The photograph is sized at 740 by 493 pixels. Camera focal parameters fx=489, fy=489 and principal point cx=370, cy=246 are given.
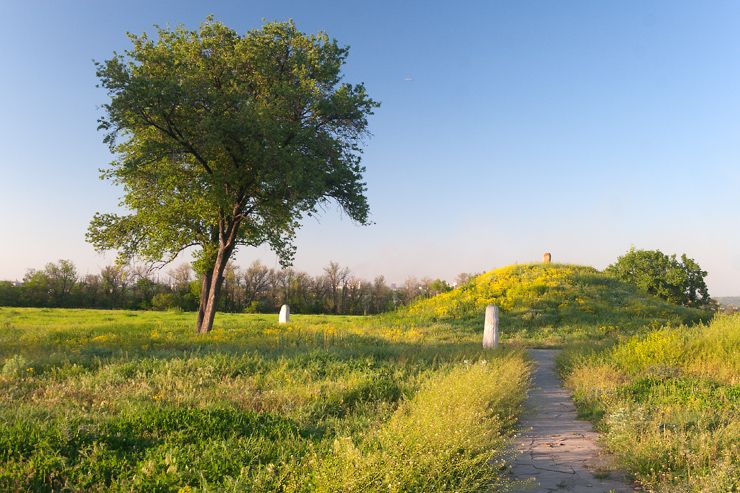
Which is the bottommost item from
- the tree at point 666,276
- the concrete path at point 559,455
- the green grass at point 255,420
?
the concrete path at point 559,455

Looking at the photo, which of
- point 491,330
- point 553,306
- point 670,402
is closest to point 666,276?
point 553,306

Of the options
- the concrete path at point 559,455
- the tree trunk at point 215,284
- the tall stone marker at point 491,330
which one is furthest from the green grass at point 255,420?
the tree trunk at point 215,284

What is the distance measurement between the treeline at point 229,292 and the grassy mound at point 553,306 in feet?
59.0

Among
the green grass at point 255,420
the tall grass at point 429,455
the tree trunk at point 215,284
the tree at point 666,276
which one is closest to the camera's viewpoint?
the tall grass at point 429,455

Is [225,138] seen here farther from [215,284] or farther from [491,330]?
[491,330]

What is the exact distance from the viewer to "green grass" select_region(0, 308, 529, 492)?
4.36 m

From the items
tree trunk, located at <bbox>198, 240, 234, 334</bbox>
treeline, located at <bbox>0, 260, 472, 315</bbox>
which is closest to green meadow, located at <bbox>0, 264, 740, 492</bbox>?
tree trunk, located at <bbox>198, 240, 234, 334</bbox>

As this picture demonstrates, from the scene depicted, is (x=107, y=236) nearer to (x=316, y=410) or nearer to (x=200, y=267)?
(x=200, y=267)

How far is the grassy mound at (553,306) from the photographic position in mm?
21156

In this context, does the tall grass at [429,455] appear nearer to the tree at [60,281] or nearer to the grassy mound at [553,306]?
the grassy mound at [553,306]

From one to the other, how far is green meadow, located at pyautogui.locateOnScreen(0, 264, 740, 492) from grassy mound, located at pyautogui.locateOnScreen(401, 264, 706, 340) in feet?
21.9

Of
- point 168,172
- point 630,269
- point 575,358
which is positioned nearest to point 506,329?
point 575,358

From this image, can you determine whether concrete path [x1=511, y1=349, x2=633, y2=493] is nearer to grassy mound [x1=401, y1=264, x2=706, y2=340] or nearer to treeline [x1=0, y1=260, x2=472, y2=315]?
grassy mound [x1=401, y1=264, x2=706, y2=340]

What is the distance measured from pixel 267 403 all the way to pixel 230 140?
12.1 metres
